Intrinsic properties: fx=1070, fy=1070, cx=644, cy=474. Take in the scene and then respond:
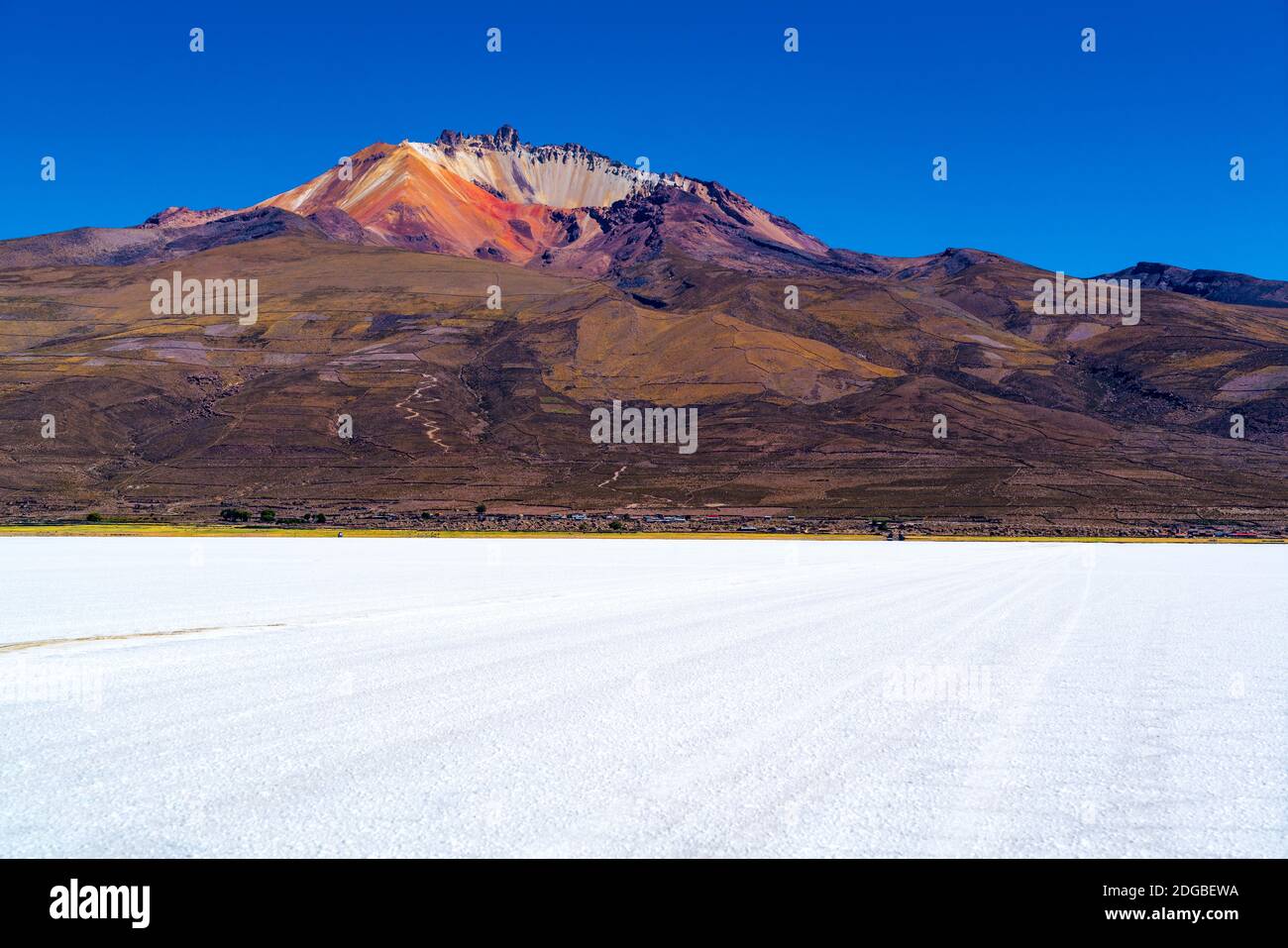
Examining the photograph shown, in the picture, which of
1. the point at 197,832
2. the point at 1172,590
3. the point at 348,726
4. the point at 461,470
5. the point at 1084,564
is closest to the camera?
the point at 197,832

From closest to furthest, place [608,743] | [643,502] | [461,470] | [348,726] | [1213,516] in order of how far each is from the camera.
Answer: [608,743], [348,726], [1213,516], [643,502], [461,470]

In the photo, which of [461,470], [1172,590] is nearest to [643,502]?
[461,470]

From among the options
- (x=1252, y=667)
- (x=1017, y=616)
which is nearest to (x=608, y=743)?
(x=1252, y=667)

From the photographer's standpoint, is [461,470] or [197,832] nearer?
[197,832]

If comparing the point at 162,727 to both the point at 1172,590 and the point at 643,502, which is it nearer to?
the point at 1172,590

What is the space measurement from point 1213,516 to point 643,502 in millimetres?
70997

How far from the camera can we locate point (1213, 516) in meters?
129
